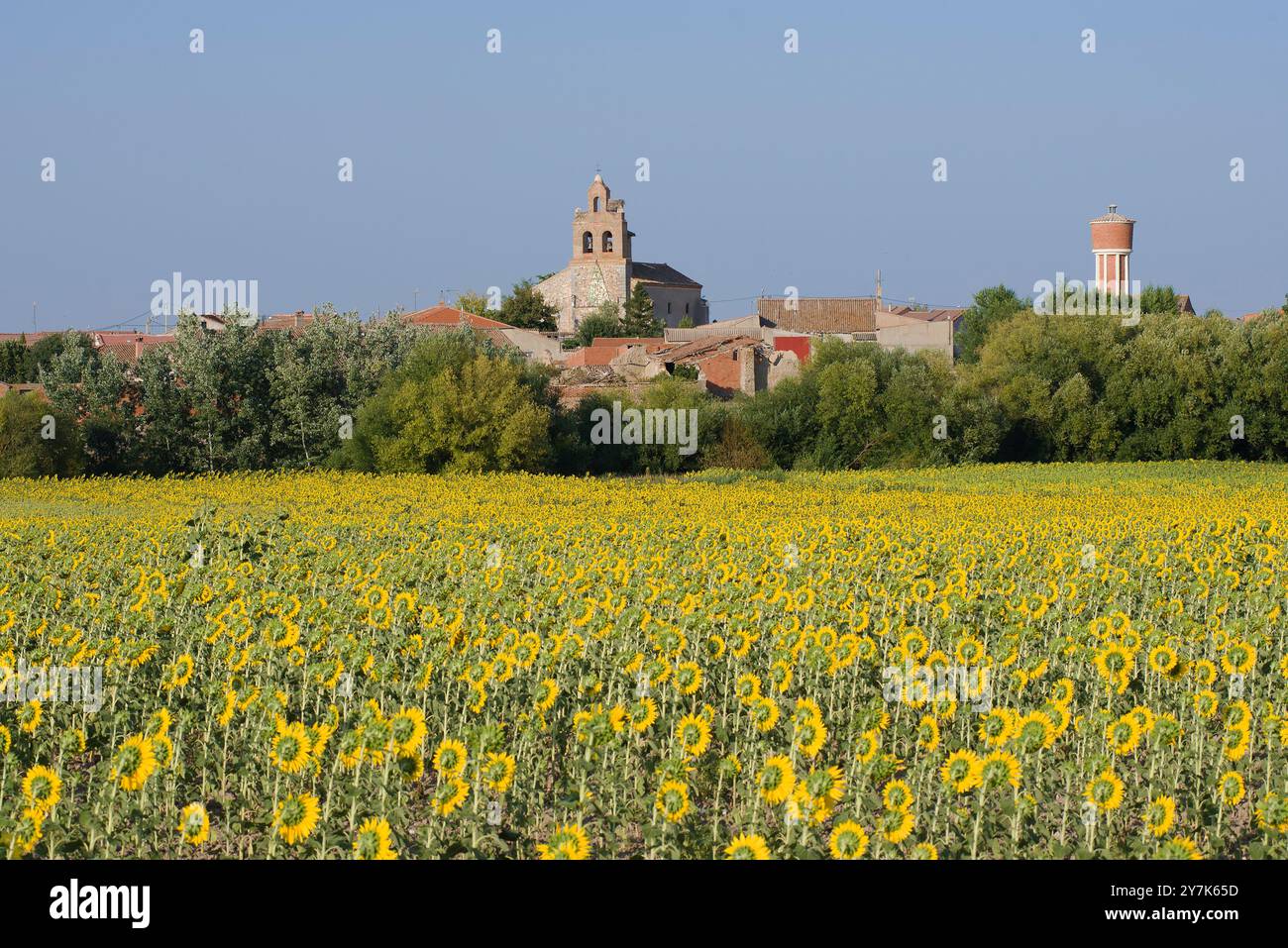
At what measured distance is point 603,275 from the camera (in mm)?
120312

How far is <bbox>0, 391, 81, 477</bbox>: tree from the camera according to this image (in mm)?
38469

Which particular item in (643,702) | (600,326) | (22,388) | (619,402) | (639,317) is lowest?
(643,702)

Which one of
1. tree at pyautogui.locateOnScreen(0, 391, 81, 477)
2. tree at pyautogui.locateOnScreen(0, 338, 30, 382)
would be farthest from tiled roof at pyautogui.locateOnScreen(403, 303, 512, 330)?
tree at pyautogui.locateOnScreen(0, 391, 81, 477)

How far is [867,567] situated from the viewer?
15.9 metres

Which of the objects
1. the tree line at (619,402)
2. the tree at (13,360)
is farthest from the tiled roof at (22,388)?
the tree at (13,360)

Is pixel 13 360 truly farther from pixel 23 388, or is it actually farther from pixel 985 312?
pixel 985 312

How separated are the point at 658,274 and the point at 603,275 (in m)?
7.18

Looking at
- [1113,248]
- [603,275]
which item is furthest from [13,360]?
[1113,248]

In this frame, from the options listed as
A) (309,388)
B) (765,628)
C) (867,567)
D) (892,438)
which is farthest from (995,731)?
(892,438)

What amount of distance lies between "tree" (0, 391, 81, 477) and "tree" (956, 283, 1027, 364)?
185ft

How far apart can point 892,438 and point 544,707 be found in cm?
4468

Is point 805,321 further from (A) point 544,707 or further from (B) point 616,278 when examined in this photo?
(A) point 544,707

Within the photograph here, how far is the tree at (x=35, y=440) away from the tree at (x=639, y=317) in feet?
241

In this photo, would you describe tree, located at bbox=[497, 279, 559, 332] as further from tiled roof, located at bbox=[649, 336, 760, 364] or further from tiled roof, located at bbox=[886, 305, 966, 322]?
tiled roof, located at bbox=[649, 336, 760, 364]
